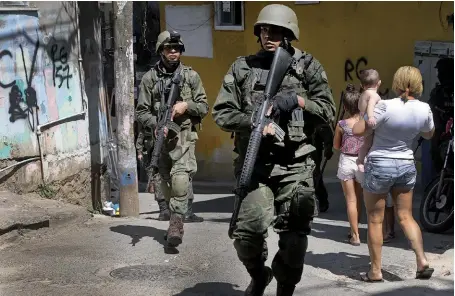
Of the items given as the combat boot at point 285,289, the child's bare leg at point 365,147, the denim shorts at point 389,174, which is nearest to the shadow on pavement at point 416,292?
the denim shorts at point 389,174

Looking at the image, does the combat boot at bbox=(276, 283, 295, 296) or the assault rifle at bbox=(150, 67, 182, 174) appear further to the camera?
the assault rifle at bbox=(150, 67, 182, 174)

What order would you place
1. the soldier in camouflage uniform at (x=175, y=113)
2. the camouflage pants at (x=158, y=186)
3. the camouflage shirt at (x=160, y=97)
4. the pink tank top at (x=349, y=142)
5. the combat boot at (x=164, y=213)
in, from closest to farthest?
the soldier in camouflage uniform at (x=175, y=113) → the camouflage shirt at (x=160, y=97) → the pink tank top at (x=349, y=142) → the camouflage pants at (x=158, y=186) → the combat boot at (x=164, y=213)

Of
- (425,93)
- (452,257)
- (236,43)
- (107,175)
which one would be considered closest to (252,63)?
(452,257)

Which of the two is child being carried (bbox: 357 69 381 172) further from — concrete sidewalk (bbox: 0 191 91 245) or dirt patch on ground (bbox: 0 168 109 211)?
dirt patch on ground (bbox: 0 168 109 211)

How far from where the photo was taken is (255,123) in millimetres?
4957

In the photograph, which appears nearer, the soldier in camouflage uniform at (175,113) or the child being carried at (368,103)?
the child being carried at (368,103)

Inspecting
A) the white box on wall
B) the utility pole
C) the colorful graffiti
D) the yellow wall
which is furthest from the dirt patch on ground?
the white box on wall

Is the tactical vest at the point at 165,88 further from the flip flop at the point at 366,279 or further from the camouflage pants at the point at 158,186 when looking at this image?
the flip flop at the point at 366,279

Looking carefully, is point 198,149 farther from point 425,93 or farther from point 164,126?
point 164,126

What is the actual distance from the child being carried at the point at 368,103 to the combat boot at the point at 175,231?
1.68m

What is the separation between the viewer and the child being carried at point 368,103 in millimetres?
6367

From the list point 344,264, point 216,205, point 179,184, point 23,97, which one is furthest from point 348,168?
point 216,205

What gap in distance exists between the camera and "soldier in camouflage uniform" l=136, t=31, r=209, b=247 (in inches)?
291

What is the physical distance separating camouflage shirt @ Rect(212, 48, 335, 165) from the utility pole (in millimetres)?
4056
